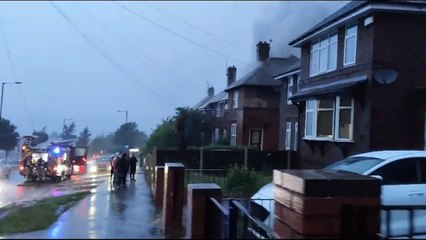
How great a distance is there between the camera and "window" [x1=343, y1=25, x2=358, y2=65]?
1852 centimetres

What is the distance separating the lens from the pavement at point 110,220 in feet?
12.2

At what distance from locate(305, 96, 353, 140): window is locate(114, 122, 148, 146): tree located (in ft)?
31.9

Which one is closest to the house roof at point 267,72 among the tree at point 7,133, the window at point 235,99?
the window at point 235,99

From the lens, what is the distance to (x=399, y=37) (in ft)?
56.3

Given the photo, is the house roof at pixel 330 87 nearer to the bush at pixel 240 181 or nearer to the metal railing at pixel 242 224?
the bush at pixel 240 181

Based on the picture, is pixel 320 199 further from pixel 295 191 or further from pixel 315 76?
pixel 315 76

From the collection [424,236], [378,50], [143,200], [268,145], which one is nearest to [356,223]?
[424,236]

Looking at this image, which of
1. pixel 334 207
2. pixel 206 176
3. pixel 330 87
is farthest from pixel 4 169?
pixel 334 207

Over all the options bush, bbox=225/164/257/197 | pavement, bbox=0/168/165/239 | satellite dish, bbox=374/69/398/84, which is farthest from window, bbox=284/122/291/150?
bush, bbox=225/164/257/197

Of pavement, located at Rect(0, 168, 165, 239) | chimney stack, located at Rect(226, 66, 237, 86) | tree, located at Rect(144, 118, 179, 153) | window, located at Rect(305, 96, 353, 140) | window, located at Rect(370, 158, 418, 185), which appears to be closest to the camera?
pavement, located at Rect(0, 168, 165, 239)

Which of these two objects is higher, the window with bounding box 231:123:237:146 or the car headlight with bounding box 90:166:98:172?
the window with bounding box 231:123:237:146

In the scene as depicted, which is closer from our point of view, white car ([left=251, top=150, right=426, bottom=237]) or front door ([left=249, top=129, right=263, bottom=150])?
white car ([left=251, top=150, right=426, bottom=237])

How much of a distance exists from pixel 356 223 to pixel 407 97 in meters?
14.4

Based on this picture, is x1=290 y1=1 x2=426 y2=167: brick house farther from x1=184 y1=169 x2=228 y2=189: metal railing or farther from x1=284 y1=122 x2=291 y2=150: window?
x1=284 y1=122 x2=291 y2=150: window
